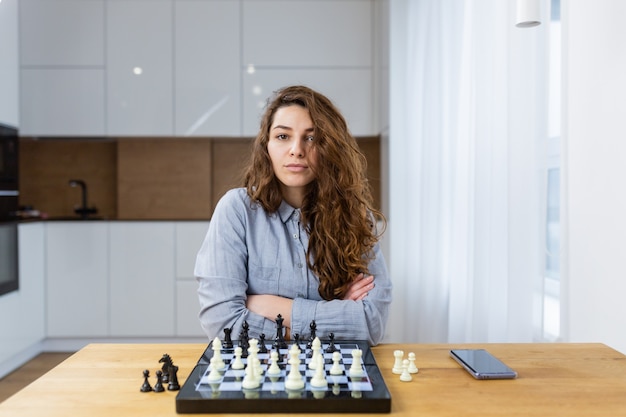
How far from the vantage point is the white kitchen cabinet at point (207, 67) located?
4.24m

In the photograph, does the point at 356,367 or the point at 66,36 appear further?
the point at 66,36

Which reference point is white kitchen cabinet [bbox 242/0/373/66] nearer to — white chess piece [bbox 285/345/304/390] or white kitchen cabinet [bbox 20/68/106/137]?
white kitchen cabinet [bbox 20/68/106/137]

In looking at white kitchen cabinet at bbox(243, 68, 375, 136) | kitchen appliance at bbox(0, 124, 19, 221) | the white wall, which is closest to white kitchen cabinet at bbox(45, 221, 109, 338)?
kitchen appliance at bbox(0, 124, 19, 221)

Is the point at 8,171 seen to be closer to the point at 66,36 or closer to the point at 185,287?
the point at 66,36

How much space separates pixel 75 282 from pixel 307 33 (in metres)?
2.39

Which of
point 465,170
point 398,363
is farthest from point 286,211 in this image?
point 465,170

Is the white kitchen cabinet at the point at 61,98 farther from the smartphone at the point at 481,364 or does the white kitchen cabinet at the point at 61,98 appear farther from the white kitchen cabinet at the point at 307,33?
the smartphone at the point at 481,364

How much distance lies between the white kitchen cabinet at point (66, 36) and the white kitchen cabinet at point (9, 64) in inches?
8.8

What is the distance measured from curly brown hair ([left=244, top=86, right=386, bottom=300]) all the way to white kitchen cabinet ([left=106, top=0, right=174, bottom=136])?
259cm

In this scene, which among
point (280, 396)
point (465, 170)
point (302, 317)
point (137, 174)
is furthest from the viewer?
point (137, 174)

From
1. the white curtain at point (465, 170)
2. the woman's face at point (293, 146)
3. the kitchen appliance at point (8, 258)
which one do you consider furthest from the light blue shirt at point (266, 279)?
the kitchen appliance at point (8, 258)

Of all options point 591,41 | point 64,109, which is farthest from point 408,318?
point 64,109

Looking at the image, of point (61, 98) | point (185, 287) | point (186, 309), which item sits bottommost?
point (186, 309)

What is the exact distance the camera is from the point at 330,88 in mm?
4297
